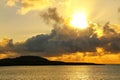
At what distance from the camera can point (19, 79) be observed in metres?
177

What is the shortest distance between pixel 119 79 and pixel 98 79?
9.66 metres

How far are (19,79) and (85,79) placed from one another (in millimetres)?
30907

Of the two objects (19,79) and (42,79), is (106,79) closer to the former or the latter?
(42,79)

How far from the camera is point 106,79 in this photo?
176 m

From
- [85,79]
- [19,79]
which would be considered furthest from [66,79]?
[19,79]

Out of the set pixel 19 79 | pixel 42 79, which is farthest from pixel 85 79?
pixel 19 79

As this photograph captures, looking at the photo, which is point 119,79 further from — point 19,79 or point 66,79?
point 19,79

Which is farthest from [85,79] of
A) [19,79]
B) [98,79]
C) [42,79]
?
[19,79]

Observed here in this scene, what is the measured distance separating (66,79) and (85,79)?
349 inches

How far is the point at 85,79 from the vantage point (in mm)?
175500

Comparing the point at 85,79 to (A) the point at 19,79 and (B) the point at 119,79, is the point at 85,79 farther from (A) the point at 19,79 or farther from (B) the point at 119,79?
(A) the point at 19,79

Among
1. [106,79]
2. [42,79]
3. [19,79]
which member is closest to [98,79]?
[106,79]

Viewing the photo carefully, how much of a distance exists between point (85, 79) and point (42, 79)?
2007 cm

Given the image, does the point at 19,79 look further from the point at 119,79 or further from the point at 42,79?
the point at 119,79
